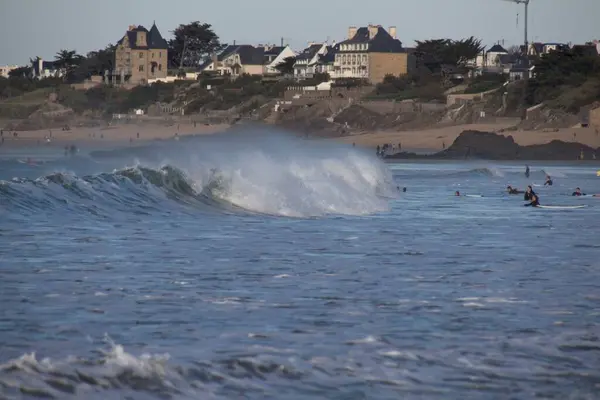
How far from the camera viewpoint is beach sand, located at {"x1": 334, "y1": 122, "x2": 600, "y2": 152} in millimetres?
76625

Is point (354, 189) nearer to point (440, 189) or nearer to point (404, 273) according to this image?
point (440, 189)

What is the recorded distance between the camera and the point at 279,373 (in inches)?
395

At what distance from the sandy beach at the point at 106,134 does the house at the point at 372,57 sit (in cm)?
2414

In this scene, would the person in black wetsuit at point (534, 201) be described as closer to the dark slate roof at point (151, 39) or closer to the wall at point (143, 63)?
the wall at point (143, 63)

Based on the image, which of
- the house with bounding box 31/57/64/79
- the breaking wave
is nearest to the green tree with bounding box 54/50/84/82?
the house with bounding box 31/57/64/79

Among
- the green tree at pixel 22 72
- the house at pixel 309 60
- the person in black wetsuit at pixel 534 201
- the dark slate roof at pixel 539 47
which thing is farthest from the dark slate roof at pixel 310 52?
the person in black wetsuit at pixel 534 201

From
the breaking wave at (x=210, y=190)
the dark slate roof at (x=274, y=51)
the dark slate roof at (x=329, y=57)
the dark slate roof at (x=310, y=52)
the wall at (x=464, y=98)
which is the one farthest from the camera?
the dark slate roof at (x=274, y=51)

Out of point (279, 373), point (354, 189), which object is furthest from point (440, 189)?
point (279, 373)

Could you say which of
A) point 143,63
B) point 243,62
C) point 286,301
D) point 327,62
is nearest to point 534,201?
point 286,301

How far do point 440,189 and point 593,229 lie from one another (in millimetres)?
19424

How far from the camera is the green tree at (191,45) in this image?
161 meters

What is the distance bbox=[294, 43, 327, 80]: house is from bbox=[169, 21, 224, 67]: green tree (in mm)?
21015

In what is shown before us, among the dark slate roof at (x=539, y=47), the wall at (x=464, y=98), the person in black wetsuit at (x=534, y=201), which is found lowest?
the person in black wetsuit at (x=534, y=201)

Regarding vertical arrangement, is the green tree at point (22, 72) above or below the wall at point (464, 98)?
above
